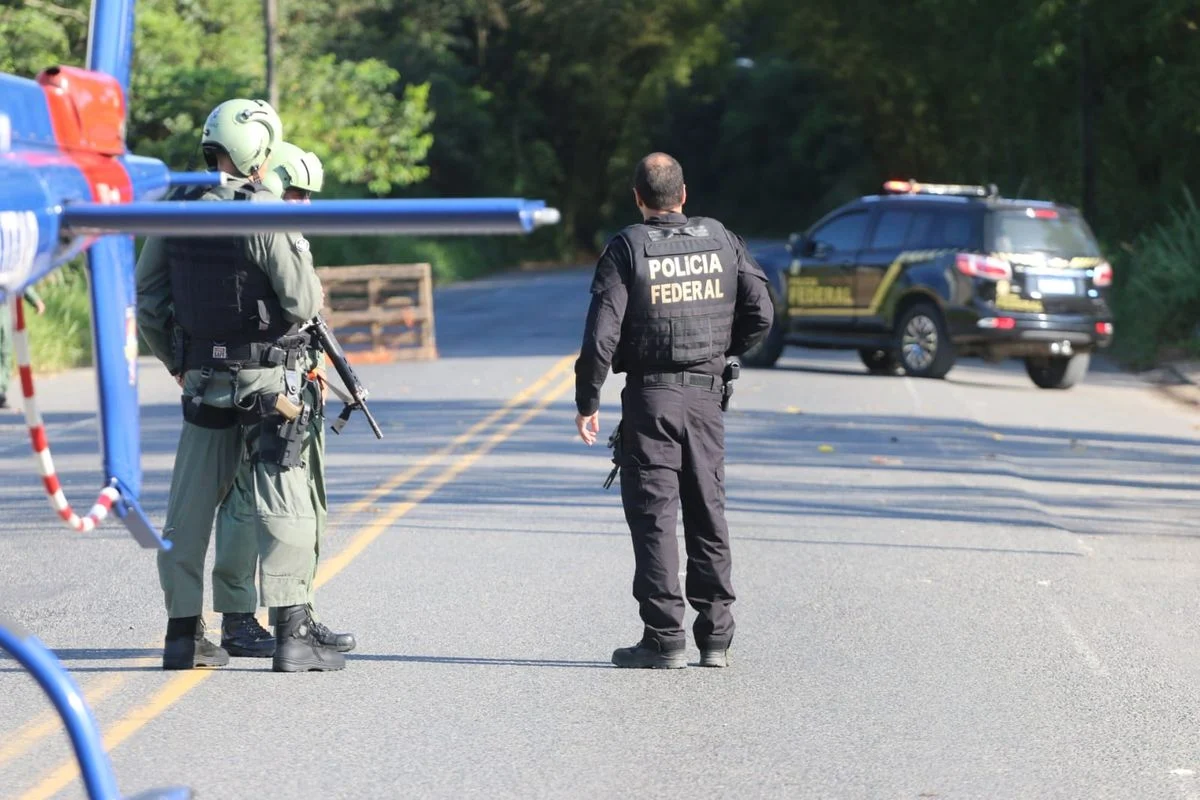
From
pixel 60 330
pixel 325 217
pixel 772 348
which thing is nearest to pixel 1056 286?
pixel 772 348

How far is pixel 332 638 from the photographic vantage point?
7.58m

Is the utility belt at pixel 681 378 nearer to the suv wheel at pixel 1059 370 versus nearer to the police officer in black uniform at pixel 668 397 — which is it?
the police officer in black uniform at pixel 668 397

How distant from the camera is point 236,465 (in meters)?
7.30

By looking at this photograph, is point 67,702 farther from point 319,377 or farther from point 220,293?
point 319,377

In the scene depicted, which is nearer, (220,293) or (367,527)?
(220,293)

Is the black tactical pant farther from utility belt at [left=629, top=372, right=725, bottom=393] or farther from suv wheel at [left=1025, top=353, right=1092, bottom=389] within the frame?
suv wheel at [left=1025, top=353, right=1092, bottom=389]

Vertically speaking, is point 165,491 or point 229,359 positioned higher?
point 229,359

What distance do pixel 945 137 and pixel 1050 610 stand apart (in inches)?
1894

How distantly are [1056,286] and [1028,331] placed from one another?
658 mm

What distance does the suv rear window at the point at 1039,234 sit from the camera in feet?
65.8

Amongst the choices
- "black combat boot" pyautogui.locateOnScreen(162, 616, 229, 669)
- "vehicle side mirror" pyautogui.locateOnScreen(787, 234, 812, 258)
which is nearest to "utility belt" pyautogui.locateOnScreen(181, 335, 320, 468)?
"black combat boot" pyautogui.locateOnScreen(162, 616, 229, 669)

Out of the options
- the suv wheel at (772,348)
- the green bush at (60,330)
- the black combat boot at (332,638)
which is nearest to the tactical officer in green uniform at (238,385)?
the black combat boot at (332,638)

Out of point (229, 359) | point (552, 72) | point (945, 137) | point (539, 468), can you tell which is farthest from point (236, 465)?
point (552, 72)

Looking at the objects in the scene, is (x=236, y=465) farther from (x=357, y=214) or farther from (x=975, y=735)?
(x=357, y=214)
